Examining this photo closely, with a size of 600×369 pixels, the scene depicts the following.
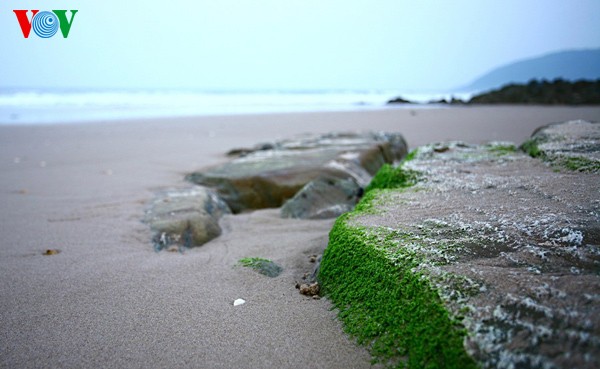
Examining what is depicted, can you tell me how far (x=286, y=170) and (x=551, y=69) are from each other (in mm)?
88314

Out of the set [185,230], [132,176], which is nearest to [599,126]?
[185,230]

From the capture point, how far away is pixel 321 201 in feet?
10.8

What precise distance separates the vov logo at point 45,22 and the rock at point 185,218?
11.4ft

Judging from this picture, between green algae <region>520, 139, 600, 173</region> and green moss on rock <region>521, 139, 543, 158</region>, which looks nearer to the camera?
green algae <region>520, 139, 600, 173</region>

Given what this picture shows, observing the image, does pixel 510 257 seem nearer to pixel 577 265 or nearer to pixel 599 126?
pixel 577 265

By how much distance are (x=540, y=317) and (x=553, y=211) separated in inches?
30.6

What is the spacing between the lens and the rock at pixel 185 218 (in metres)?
2.71

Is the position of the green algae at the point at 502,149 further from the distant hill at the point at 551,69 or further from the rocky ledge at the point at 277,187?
the distant hill at the point at 551,69

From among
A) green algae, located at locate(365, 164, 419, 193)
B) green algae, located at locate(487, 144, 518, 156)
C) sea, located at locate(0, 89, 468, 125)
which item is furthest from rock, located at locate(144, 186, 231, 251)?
sea, located at locate(0, 89, 468, 125)

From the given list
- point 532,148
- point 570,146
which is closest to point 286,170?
point 532,148

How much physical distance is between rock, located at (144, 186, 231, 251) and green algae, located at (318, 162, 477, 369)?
1117mm

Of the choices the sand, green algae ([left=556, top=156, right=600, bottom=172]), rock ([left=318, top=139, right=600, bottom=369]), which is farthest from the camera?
green algae ([left=556, top=156, right=600, bottom=172])

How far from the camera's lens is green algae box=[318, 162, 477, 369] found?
1221 mm

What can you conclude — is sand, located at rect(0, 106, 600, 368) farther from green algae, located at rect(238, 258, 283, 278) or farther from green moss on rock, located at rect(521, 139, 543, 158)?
green moss on rock, located at rect(521, 139, 543, 158)
